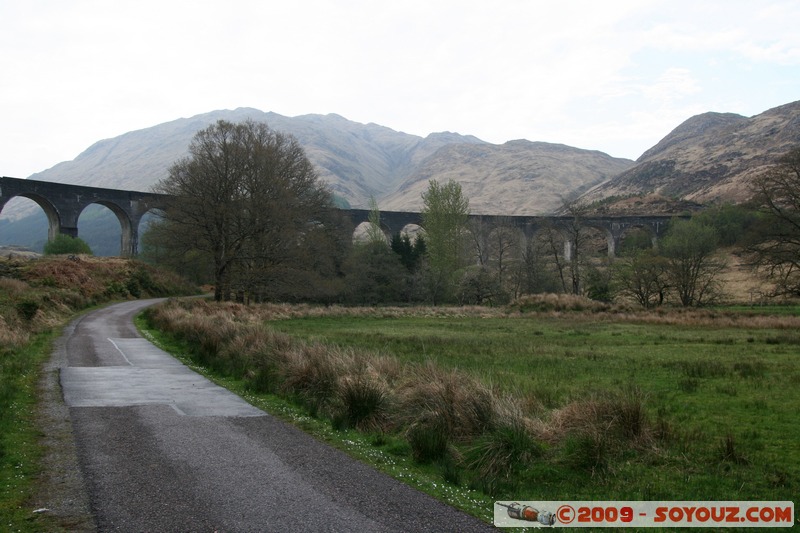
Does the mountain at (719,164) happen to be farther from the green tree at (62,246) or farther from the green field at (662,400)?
the green field at (662,400)

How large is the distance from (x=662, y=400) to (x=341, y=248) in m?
46.3

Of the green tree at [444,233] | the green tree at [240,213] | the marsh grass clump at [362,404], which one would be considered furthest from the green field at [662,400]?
the green tree at [444,233]

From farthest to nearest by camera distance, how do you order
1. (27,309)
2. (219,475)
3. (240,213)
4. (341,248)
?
1. (341,248)
2. (240,213)
3. (27,309)
4. (219,475)

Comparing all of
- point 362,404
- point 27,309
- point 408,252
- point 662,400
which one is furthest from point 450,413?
point 408,252

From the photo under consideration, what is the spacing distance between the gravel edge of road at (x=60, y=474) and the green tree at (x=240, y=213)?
2931 cm

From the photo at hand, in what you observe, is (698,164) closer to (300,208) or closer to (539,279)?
(539,279)

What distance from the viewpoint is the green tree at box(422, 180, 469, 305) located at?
60406 mm

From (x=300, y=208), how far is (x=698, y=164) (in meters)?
163

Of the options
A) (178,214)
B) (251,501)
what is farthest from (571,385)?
(178,214)

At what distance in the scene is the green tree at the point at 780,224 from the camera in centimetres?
3341

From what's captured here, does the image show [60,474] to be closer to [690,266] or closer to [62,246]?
[690,266]

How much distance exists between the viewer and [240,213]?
132ft

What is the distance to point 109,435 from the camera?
8.25 meters

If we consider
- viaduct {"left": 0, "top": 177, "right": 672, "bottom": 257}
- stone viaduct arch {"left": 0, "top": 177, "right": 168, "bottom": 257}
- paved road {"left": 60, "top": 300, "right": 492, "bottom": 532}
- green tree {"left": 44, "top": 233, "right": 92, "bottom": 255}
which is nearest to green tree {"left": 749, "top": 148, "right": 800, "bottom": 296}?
viaduct {"left": 0, "top": 177, "right": 672, "bottom": 257}
